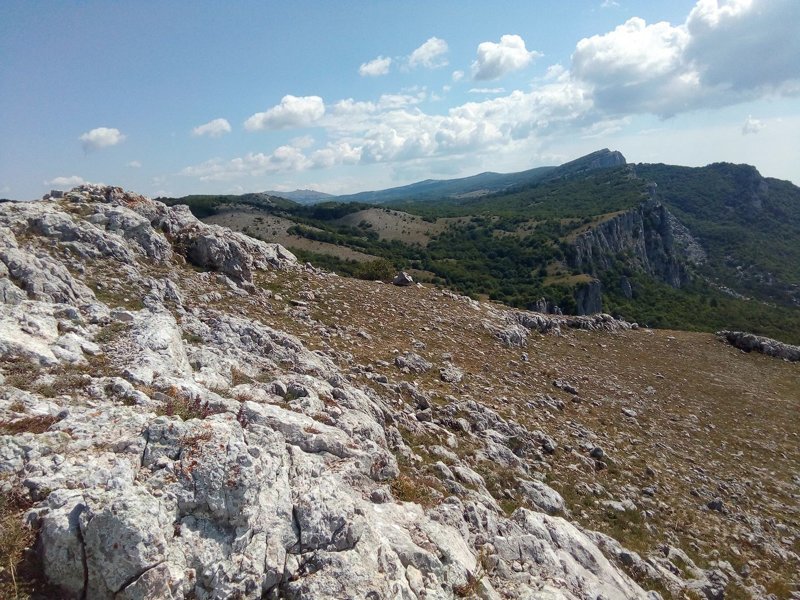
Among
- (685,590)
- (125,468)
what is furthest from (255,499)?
(685,590)

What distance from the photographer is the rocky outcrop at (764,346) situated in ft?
120

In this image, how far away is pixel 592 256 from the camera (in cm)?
13338

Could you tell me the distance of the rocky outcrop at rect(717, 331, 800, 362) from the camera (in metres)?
36.6

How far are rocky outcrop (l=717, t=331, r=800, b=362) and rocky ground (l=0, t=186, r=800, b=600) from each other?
10.2 meters

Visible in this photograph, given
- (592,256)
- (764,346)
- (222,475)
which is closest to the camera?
(222,475)

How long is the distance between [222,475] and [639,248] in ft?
555

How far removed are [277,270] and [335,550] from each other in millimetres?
22791

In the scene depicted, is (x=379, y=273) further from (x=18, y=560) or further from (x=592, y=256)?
(x=592, y=256)

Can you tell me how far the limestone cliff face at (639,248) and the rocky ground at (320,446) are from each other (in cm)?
11062

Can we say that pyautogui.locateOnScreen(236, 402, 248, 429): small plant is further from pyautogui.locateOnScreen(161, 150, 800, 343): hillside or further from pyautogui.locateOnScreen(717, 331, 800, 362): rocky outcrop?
pyautogui.locateOnScreen(161, 150, 800, 343): hillside

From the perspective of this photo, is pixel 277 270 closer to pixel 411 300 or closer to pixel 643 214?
pixel 411 300

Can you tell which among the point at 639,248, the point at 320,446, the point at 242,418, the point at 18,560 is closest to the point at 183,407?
the point at 242,418

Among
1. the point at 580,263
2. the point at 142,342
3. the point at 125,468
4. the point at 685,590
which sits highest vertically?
the point at 142,342

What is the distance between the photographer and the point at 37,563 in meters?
5.59
